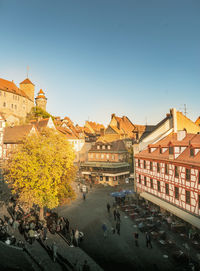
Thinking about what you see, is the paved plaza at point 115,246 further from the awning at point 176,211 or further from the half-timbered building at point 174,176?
the half-timbered building at point 174,176

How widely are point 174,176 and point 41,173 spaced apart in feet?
47.8

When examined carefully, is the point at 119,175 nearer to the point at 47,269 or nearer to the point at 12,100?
the point at 47,269

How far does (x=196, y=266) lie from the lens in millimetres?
14094

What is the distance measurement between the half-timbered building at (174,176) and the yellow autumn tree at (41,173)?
10965mm

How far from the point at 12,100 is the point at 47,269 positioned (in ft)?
256

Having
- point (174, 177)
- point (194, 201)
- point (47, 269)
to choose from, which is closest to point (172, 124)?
point (174, 177)

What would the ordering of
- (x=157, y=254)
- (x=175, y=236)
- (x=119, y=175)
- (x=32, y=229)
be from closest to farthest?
(x=157, y=254) < (x=32, y=229) < (x=175, y=236) < (x=119, y=175)

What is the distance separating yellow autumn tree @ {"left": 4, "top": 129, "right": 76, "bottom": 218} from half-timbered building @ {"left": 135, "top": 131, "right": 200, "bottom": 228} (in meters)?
11.0

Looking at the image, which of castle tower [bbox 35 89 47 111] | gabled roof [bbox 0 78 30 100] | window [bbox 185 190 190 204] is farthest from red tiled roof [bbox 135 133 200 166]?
castle tower [bbox 35 89 47 111]

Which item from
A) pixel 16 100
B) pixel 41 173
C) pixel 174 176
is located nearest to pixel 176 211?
pixel 174 176

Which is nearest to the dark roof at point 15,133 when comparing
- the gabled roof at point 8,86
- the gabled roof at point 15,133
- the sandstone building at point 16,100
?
the gabled roof at point 15,133

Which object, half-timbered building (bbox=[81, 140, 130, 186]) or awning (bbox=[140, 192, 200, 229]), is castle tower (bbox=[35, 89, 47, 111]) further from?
awning (bbox=[140, 192, 200, 229])

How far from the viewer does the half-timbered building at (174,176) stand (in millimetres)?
19453

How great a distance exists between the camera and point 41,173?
20562 millimetres
